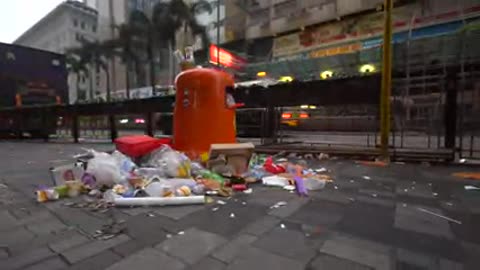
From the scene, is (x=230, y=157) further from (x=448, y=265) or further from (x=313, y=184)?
(x=448, y=265)

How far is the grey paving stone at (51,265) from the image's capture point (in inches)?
70.0

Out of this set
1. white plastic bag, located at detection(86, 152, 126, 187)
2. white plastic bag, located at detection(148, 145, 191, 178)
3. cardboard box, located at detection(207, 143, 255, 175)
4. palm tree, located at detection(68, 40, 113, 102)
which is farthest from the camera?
palm tree, located at detection(68, 40, 113, 102)

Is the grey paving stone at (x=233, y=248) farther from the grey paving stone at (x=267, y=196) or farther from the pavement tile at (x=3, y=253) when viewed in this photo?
the pavement tile at (x=3, y=253)

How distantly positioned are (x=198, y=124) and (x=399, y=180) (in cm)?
316

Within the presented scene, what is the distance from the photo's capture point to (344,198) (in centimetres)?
323

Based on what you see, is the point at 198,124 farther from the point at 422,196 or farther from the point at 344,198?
the point at 422,196

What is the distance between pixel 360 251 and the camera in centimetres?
197

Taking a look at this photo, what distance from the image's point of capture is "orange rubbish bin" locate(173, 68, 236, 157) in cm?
515

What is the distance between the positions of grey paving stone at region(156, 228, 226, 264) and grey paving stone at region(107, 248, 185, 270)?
6cm

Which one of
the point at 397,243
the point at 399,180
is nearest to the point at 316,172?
the point at 399,180

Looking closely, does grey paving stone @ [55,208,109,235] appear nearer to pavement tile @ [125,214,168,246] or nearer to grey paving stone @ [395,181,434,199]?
pavement tile @ [125,214,168,246]

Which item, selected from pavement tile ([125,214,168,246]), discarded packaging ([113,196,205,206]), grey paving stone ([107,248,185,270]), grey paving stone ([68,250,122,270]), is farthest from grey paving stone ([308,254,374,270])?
discarded packaging ([113,196,205,206])

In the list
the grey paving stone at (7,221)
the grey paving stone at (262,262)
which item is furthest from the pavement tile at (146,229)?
the grey paving stone at (7,221)

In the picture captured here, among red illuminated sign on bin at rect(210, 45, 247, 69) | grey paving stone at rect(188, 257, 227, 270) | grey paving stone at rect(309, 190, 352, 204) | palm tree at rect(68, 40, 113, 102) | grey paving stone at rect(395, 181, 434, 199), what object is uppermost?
palm tree at rect(68, 40, 113, 102)
